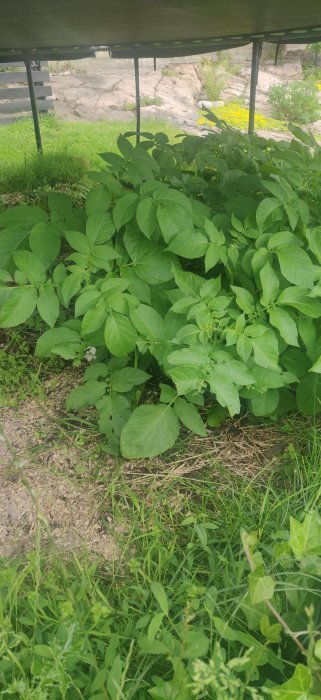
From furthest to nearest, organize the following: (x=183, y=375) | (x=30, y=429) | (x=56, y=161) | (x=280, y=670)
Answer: (x=56, y=161) → (x=30, y=429) → (x=183, y=375) → (x=280, y=670)

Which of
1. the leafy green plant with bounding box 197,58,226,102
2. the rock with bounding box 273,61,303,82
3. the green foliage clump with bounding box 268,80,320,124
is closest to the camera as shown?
the green foliage clump with bounding box 268,80,320,124

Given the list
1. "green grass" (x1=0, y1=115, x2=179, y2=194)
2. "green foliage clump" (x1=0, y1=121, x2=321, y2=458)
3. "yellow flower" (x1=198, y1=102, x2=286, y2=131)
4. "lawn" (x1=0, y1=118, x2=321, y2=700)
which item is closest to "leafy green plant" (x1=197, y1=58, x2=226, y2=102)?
"yellow flower" (x1=198, y1=102, x2=286, y2=131)

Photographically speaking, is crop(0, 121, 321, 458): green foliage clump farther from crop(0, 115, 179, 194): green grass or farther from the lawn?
crop(0, 115, 179, 194): green grass

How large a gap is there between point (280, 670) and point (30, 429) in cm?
110

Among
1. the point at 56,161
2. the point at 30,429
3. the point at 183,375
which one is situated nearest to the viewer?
the point at 183,375

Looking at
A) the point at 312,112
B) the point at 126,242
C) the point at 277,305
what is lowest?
the point at 312,112

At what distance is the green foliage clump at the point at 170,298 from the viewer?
1.44 meters

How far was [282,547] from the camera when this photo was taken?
0.99 metres

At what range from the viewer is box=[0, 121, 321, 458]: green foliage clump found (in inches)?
56.8

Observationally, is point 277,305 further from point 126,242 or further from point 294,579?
point 294,579

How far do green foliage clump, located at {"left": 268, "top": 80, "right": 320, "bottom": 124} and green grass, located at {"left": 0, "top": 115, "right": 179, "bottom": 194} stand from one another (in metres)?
2.71

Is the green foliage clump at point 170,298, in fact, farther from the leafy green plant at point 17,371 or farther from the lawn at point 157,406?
the leafy green plant at point 17,371

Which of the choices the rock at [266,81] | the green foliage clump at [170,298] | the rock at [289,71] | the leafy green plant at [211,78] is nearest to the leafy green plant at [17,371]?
the green foliage clump at [170,298]

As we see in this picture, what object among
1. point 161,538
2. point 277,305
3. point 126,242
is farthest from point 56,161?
point 161,538
